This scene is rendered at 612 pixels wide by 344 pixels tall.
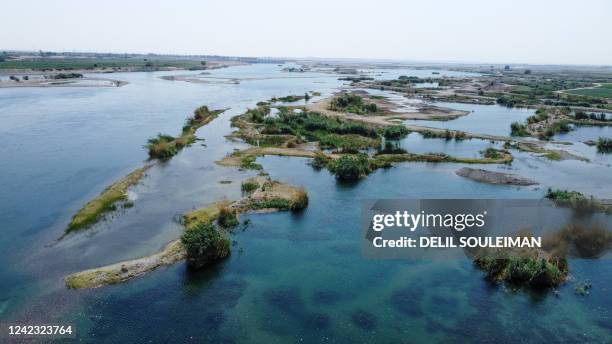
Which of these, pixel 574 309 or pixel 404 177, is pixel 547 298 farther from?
pixel 404 177

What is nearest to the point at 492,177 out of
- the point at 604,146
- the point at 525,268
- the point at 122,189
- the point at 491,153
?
the point at 491,153

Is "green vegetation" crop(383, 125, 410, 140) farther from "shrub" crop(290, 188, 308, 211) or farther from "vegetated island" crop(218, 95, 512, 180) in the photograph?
"shrub" crop(290, 188, 308, 211)

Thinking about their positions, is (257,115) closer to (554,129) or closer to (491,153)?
(491,153)

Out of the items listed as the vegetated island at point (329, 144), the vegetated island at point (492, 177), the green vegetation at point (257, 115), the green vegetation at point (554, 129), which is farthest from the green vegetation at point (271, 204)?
the green vegetation at point (554, 129)

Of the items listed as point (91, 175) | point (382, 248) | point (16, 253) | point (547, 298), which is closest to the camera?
point (547, 298)

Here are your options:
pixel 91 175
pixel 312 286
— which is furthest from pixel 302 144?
pixel 312 286

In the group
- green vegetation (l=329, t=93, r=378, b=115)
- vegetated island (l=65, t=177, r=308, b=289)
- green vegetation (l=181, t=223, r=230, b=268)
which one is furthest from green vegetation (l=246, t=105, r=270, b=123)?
green vegetation (l=181, t=223, r=230, b=268)

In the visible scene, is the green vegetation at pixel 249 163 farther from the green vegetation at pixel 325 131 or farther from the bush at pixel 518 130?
the bush at pixel 518 130
